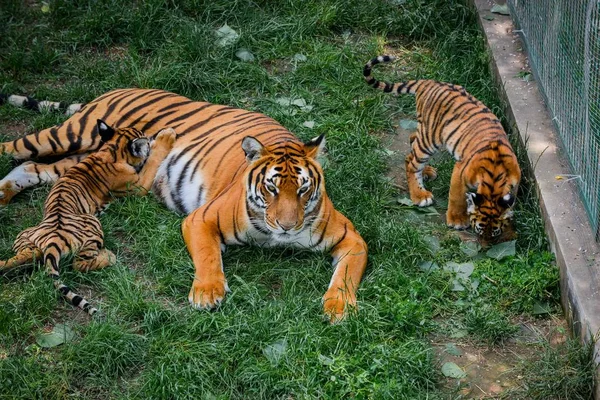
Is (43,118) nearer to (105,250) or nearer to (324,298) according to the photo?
(105,250)

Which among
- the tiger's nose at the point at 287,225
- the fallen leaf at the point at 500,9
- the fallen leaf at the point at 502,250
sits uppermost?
the tiger's nose at the point at 287,225

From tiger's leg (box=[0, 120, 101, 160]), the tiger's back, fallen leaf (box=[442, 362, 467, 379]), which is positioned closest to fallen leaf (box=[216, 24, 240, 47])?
the tiger's back

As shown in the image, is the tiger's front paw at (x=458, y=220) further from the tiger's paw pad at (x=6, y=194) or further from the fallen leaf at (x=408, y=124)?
the tiger's paw pad at (x=6, y=194)

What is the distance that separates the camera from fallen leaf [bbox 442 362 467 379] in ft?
17.2

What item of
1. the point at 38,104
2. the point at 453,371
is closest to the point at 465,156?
the point at 453,371

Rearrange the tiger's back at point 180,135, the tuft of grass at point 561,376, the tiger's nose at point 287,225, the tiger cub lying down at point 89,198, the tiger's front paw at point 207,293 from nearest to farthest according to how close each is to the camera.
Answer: the tuft of grass at point 561,376 < the tiger's front paw at point 207,293 < the tiger's nose at point 287,225 < the tiger cub lying down at point 89,198 < the tiger's back at point 180,135

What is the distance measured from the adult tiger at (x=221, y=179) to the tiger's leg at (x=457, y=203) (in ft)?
2.42

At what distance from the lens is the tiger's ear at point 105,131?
22.3 feet

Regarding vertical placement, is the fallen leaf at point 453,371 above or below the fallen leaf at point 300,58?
above

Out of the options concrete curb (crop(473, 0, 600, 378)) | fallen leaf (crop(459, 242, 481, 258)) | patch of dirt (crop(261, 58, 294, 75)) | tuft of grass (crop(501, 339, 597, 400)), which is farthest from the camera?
patch of dirt (crop(261, 58, 294, 75))

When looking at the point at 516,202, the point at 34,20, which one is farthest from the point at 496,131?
Result: the point at 34,20

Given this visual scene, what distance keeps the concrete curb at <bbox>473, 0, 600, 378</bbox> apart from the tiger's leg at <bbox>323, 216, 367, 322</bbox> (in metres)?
1.15

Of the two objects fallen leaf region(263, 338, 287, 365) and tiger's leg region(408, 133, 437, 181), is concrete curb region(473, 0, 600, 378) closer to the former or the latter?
tiger's leg region(408, 133, 437, 181)

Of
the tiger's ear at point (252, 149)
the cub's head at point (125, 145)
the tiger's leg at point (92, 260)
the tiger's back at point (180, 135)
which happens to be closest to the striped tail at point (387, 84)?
A: the tiger's back at point (180, 135)
